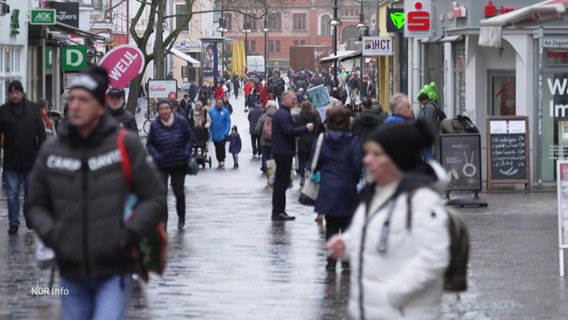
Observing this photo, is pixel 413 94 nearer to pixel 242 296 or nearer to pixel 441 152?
pixel 441 152

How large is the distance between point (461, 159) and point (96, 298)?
45.3 ft

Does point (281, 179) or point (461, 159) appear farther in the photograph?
point (461, 159)

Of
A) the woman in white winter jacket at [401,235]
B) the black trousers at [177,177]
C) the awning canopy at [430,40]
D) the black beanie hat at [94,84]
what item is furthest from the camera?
the awning canopy at [430,40]

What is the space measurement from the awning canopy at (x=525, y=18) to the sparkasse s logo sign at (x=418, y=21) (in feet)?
53.3

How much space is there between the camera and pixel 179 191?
15.5 metres

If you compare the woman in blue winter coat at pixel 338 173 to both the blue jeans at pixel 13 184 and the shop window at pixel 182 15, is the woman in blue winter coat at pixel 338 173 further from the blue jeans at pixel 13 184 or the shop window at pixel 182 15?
the shop window at pixel 182 15

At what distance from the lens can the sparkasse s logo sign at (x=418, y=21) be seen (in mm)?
29422

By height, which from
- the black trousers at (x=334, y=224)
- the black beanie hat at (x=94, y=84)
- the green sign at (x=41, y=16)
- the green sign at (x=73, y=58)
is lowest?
the black trousers at (x=334, y=224)

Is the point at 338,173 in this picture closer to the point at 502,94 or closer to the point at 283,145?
the point at 283,145

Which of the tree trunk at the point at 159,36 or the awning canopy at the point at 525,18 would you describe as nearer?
the awning canopy at the point at 525,18

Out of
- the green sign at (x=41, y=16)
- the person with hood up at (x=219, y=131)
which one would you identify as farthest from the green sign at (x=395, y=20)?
the green sign at (x=41, y=16)

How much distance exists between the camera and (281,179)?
1730 cm

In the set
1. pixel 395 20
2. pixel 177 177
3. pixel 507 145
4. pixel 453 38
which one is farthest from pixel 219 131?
pixel 177 177

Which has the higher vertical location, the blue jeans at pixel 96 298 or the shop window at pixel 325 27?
the shop window at pixel 325 27
